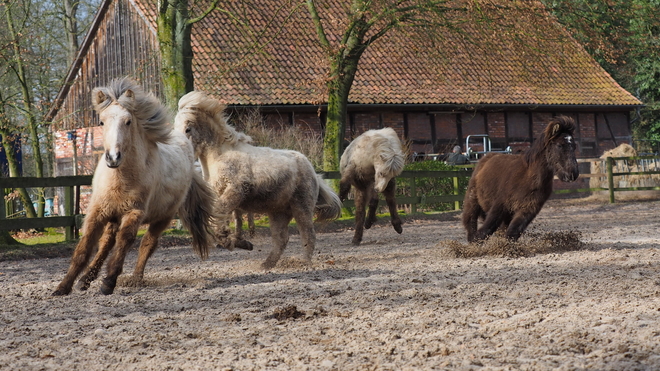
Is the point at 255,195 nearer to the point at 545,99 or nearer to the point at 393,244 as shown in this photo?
the point at 393,244

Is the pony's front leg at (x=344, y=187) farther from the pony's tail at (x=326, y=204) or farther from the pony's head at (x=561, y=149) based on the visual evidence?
the pony's head at (x=561, y=149)

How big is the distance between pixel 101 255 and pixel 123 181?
0.72 meters

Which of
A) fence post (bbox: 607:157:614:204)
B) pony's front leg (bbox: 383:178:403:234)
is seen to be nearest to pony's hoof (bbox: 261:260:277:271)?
pony's front leg (bbox: 383:178:403:234)

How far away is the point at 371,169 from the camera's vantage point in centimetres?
1356

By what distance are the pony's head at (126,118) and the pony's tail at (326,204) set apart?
3.04 m

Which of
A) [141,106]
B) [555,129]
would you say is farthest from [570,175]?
[141,106]

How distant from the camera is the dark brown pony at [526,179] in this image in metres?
9.77

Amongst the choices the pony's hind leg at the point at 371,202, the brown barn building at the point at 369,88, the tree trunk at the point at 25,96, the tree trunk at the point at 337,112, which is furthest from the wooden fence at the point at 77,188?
the brown barn building at the point at 369,88

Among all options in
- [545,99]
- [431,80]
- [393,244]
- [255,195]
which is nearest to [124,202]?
[255,195]

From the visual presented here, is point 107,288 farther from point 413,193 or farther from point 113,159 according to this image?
point 413,193

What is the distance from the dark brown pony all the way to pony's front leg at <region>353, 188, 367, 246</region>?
2925 millimetres

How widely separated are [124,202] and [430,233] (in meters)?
8.72

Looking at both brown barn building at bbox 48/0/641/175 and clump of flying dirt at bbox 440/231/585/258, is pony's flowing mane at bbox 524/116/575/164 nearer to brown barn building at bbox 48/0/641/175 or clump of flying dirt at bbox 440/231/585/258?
clump of flying dirt at bbox 440/231/585/258

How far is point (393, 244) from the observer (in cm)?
1284
